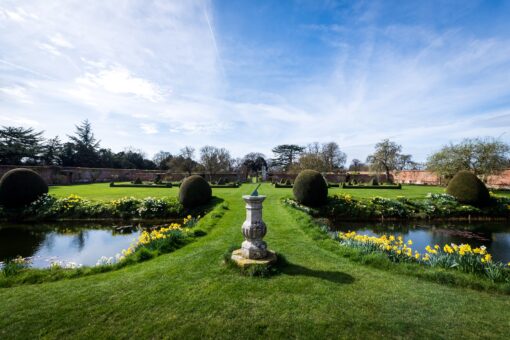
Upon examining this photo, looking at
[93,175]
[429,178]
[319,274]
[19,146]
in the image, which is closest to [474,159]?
[429,178]

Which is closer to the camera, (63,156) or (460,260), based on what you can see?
(460,260)

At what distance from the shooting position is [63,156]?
122 ft

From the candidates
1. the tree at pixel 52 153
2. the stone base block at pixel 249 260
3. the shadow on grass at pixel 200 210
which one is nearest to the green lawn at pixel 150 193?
the shadow on grass at pixel 200 210

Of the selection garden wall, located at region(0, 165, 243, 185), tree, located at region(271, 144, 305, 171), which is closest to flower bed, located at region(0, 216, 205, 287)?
garden wall, located at region(0, 165, 243, 185)

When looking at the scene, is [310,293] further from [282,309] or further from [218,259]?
[218,259]

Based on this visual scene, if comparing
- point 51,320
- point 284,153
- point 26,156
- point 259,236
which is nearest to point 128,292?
point 51,320

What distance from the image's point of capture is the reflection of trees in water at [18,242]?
7.13 metres

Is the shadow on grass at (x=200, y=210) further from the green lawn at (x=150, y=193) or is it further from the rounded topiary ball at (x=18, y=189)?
the rounded topiary ball at (x=18, y=189)

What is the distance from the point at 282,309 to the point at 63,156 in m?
44.6

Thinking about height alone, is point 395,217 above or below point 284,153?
below

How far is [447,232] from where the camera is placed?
9898 mm

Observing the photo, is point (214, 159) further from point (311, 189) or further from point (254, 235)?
point (254, 235)

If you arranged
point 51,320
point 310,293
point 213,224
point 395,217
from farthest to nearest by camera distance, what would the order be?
point 395,217, point 213,224, point 310,293, point 51,320

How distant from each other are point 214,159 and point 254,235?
3536cm
